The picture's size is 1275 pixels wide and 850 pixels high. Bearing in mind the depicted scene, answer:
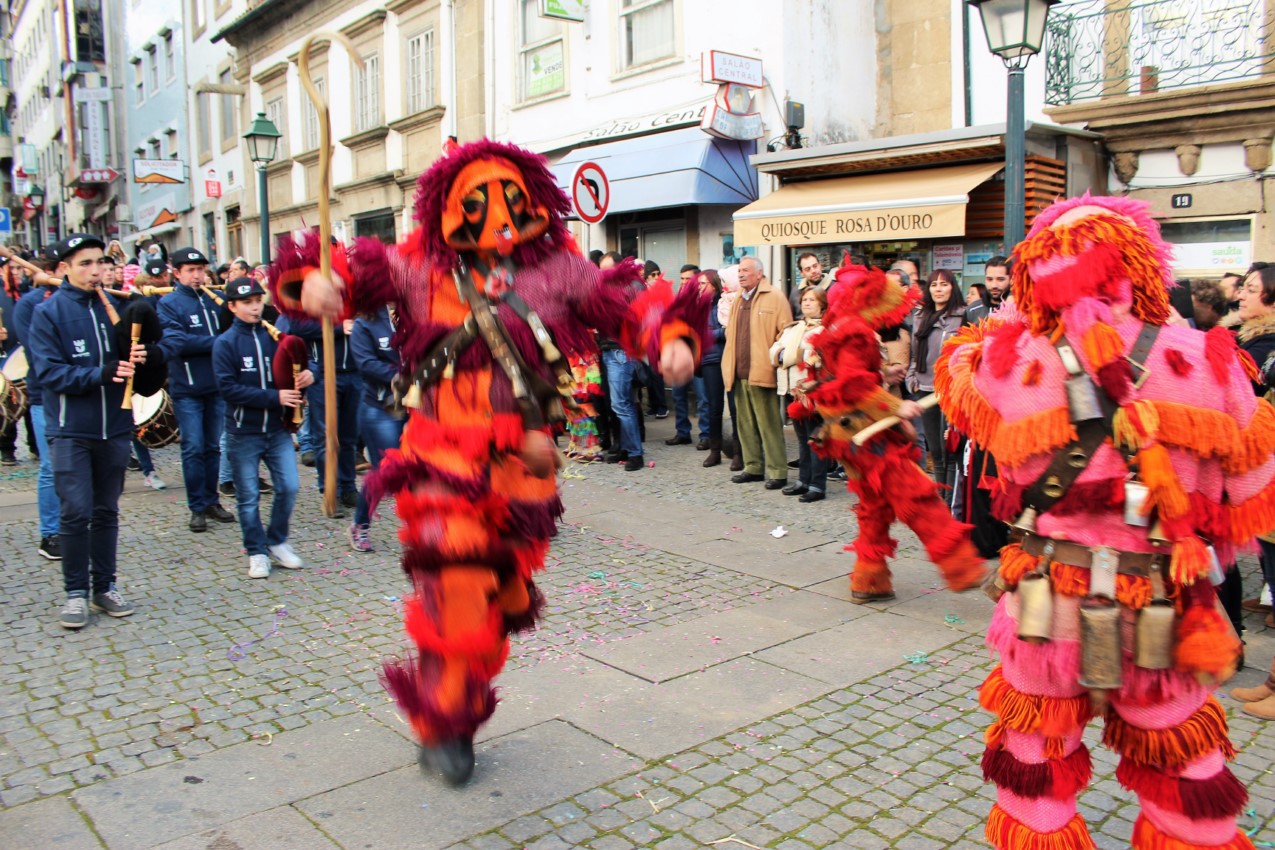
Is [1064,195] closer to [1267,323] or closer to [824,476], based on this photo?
[824,476]

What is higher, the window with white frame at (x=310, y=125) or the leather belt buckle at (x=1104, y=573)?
the window with white frame at (x=310, y=125)

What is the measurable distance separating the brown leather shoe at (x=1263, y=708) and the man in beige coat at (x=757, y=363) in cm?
489

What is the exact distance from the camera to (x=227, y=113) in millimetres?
26344

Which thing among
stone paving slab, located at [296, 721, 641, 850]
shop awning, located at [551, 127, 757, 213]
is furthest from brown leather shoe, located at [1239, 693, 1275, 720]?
shop awning, located at [551, 127, 757, 213]

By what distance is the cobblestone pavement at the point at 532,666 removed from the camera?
3.35 meters

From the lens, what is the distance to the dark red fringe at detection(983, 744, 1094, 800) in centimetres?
263

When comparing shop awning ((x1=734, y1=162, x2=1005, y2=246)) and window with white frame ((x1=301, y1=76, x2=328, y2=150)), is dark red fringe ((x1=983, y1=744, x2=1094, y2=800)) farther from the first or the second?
window with white frame ((x1=301, y1=76, x2=328, y2=150))

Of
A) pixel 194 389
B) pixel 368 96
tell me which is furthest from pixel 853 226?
pixel 368 96

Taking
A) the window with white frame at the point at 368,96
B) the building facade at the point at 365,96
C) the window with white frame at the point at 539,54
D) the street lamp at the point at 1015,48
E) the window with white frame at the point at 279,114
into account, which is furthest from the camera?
the window with white frame at the point at 279,114

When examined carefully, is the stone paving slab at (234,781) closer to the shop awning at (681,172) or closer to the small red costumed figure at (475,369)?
the small red costumed figure at (475,369)

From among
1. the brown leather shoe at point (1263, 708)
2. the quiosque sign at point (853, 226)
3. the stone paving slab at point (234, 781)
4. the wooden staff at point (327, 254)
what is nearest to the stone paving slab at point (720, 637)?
the stone paving slab at point (234, 781)

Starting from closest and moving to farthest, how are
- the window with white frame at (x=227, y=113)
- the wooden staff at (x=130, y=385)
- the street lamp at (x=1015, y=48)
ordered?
the wooden staff at (x=130, y=385) < the street lamp at (x=1015, y=48) < the window with white frame at (x=227, y=113)

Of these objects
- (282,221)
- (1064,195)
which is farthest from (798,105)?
(282,221)

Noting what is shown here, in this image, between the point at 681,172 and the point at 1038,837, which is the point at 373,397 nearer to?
the point at 1038,837
